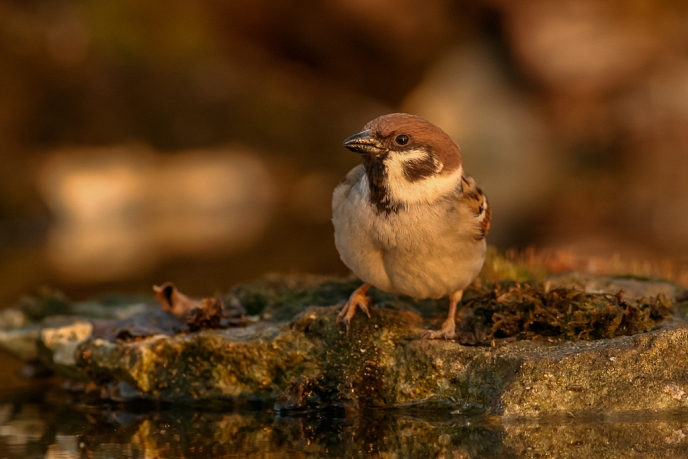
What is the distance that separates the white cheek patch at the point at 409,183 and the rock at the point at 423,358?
875mm

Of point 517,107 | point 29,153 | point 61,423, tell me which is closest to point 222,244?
point 29,153

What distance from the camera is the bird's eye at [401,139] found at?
18.0ft

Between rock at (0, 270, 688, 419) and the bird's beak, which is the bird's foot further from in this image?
the bird's beak

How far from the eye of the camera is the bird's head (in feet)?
18.0

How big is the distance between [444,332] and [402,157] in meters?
1.16

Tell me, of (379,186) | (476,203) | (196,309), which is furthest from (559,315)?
(196,309)

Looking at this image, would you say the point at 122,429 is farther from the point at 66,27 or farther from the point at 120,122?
the point at 66,27

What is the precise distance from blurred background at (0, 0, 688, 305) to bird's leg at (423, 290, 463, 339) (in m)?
5.07

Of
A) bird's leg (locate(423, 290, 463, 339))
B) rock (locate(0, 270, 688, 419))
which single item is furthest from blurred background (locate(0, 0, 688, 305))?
bird's leg (locate(423, 290, 463, 339))

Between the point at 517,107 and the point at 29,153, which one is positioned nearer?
the point at 29,153

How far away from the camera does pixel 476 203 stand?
19.6 ft

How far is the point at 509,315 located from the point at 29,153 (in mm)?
17432

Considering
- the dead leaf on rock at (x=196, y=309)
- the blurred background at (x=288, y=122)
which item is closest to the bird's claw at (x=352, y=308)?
the dead leaf on rock at (x=196, y=309)

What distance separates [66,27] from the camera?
80.3 feet
